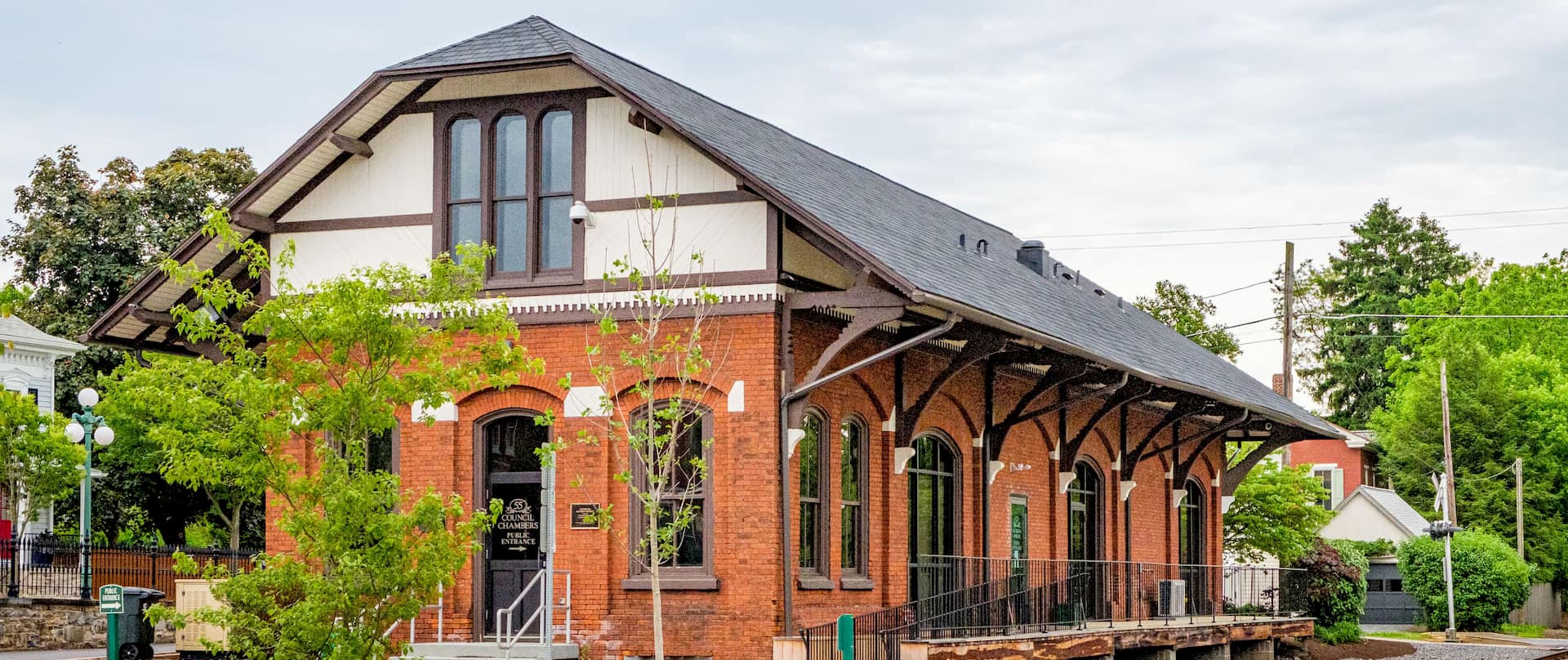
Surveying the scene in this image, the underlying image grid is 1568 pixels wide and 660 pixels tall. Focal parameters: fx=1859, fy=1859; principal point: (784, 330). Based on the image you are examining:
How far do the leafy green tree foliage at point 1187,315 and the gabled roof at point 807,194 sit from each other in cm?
3590

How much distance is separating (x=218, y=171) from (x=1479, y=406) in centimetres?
3979

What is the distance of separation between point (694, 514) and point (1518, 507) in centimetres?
4366

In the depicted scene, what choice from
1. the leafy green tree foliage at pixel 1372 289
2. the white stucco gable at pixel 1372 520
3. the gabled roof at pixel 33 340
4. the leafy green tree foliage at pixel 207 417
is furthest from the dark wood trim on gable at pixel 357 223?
the leafy green tree foliage at pixel 1372 289

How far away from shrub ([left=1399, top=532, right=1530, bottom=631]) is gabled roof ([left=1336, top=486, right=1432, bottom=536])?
672 cm

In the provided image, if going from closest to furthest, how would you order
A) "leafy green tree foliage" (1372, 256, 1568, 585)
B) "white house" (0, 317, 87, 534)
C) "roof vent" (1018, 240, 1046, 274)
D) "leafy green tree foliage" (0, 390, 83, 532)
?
"roof vent" (1018, 240, 1046, 274)
"leafy green tree foliage" (0, 390, 83, 532)
"white house" (0, 317, 87, 534)
"leafy green tree foliage" (1372, 256, 1568, 585)

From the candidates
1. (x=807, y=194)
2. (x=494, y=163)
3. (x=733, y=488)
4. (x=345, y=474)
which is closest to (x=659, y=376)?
(x=733, y=488)

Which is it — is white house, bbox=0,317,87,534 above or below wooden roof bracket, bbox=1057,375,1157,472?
above

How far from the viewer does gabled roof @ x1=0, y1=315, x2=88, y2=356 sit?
4412cm

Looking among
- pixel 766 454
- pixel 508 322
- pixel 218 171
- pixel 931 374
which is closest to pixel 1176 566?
pixel 931 374

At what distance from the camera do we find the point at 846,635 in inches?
661

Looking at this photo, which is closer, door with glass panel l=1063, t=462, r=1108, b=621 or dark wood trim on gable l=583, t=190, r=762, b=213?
dark wood trim on gable l=583, t=190, r=762, b=213

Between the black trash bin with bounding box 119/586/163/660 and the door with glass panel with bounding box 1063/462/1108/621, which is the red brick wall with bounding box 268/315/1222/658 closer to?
the black trash bin with bounding box 119/586/163/660

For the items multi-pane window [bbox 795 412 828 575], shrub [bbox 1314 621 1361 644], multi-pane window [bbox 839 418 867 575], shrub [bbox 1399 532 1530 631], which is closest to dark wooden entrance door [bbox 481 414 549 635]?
multi-pane window [bbox 795 412 828 575]

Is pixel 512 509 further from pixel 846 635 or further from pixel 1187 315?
pixel 1187 315
